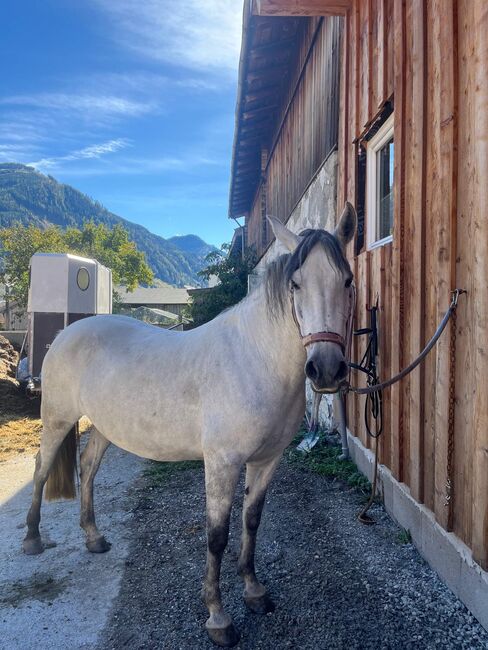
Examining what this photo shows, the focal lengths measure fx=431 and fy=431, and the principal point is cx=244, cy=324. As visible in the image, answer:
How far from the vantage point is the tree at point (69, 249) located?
3172cm

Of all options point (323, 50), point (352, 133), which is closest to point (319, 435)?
point (352, 133)

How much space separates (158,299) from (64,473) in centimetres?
5860

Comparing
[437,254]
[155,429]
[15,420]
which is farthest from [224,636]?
[15,420]

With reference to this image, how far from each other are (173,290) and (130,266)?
20011 mm

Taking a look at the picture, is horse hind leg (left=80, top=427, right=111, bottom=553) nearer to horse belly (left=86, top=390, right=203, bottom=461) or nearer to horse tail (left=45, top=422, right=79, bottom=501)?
horse tail (left=45, top=422, right=79, bottom=501)

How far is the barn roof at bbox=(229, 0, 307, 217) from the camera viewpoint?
24.1 ft

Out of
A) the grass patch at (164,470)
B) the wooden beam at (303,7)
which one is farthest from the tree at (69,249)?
the wooden beam at (303,7)

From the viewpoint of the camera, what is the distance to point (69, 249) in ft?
129

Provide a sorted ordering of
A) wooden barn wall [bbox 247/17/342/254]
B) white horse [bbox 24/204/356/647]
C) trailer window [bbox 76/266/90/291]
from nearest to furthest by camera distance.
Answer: white horse [bbox 24/204/356/647] < wooden barn wall [bbox 247/17/342/254] < trailer window [bbox 76/266/90/291]

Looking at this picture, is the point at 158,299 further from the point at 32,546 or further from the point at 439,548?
the point at 439,548

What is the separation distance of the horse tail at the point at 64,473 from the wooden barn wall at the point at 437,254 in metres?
2.50

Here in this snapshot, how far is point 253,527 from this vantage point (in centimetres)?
260

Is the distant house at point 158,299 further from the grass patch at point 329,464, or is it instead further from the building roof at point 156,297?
the grass patch at point 329,464

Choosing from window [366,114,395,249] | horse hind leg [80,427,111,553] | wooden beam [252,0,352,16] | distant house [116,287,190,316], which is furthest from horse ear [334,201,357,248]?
distant house [116,287,190,316]
